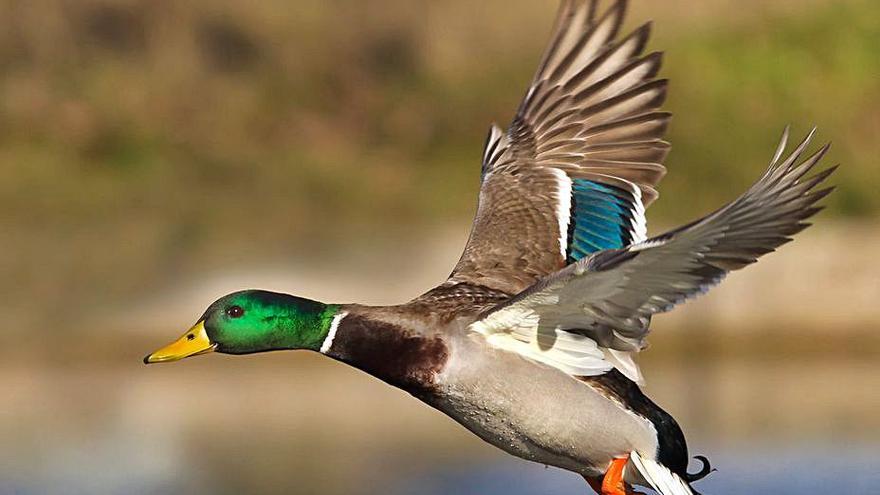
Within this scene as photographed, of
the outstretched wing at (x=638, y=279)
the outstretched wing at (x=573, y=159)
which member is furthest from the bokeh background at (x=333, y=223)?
the outstretched wing at (x=638, y=279)

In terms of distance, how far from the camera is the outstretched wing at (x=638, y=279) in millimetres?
4707

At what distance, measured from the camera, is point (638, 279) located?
4910 mm

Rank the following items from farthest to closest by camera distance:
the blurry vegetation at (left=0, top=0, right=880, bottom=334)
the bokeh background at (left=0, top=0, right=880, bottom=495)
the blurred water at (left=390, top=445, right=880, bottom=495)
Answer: the blurry vegetation at (left=0, top=0, right=880, bottom=334) < the bokeh background at (left=0, top=0, right=880, bottom=495) < the blurred water at (left=390, top=445, right=880, bottom=495)

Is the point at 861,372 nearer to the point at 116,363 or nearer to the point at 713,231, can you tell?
the point at 116,363

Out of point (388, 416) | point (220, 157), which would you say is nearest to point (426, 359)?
point (388, 416)

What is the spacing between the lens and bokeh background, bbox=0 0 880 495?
10297 mm

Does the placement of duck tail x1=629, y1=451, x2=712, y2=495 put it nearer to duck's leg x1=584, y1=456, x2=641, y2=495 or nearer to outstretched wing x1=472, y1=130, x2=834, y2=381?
duck's leg x1=584, y1=456, x2=641, y2=495

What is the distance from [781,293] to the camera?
13164 mm

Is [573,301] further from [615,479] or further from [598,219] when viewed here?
[598,219]

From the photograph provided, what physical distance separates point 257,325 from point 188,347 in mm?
205

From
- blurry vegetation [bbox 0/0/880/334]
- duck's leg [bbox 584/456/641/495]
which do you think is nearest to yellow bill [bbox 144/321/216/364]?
duck's leg [bbox 584/456/641/495]

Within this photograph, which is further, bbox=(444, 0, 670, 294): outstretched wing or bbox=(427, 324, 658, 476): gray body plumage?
bbox=(444, 0, 670, 294): outstretched wing

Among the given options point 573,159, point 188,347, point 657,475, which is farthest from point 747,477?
point 188,347

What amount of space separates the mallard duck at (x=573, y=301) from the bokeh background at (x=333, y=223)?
2909mm
